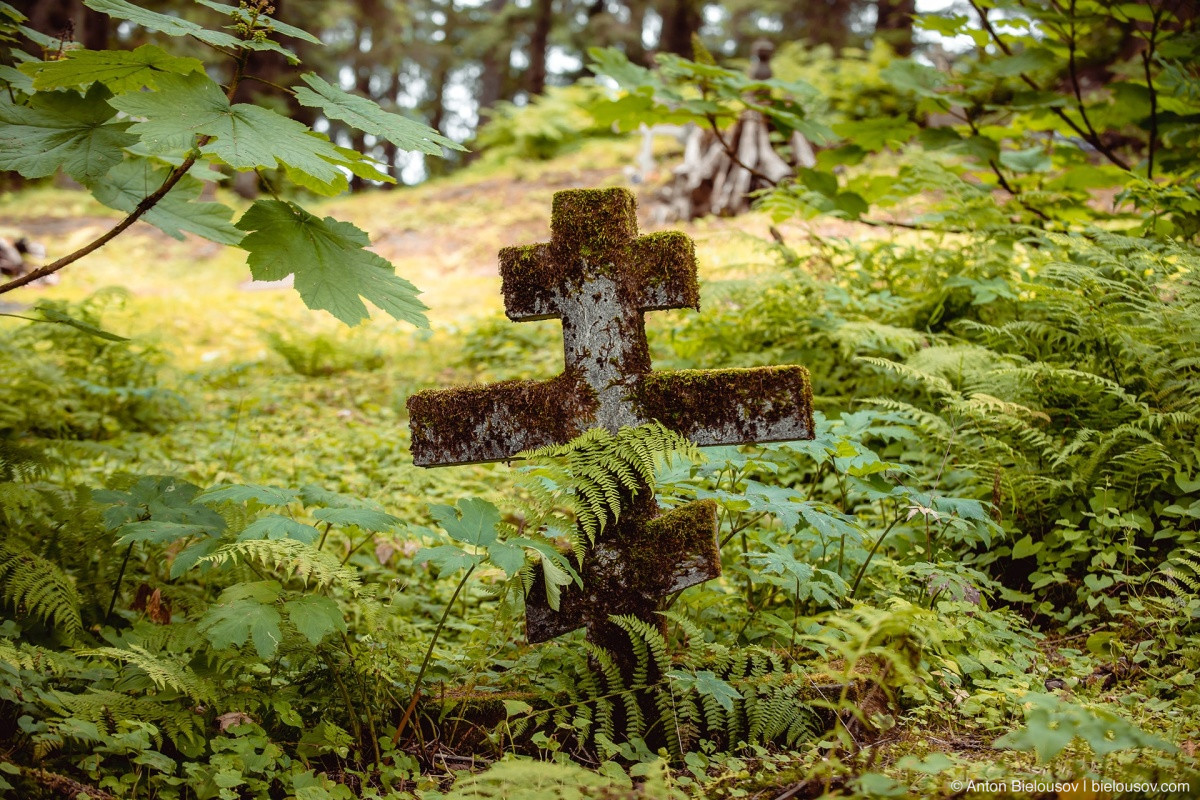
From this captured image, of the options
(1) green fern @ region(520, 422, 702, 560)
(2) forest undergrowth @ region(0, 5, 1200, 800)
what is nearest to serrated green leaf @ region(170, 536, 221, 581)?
(2) forest undergrowth @ region(0, 5, 1200, 800)

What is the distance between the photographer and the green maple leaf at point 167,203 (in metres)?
2.70

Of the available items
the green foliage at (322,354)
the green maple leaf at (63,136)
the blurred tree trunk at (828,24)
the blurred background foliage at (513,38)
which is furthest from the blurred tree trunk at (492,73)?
the green maple leaf at (63,136)

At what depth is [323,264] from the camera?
2.28 m

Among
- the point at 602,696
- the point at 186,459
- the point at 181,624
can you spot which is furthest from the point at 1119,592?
the point at 186,459

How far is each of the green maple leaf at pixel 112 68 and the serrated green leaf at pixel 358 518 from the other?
1.25m

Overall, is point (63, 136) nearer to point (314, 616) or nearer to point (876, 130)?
point (314, 616)

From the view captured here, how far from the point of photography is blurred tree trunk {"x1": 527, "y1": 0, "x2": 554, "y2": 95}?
21.5 m

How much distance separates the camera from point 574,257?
2.49 meters

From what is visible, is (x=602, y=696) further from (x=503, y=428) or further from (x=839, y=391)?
(x=839, y=391)

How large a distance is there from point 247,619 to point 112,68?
1.54m

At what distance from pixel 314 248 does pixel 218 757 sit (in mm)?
1451

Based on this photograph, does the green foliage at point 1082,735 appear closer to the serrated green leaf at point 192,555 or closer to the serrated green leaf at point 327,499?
the serrated green leaf at point 327,499

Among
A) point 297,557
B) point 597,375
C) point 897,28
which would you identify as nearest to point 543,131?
point 897,28

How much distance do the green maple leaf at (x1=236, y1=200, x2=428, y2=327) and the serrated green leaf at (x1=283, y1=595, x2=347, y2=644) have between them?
2.58 ft
